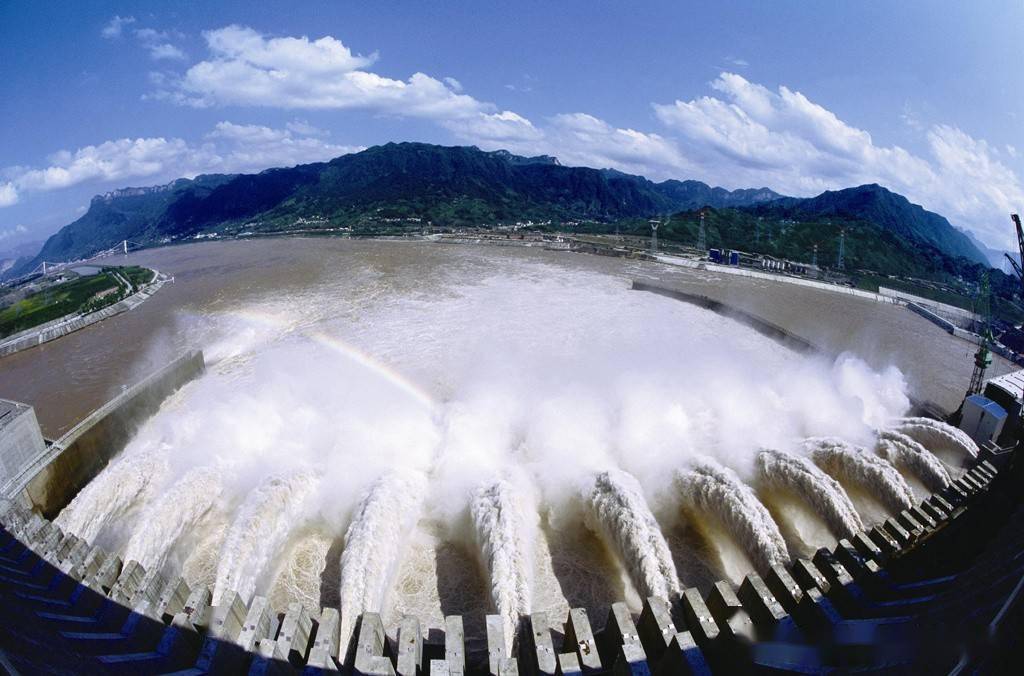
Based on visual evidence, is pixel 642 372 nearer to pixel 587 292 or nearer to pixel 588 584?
pixel 588 584

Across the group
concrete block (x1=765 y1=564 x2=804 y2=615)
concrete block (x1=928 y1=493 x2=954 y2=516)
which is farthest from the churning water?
concrete block (x1=765 y1=564 x2=804 y2=615)

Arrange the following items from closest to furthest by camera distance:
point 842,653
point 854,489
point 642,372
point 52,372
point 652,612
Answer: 1. point 842,653
2. point 652,612
3. point 854,489
4. point 642,372
5. point 52,372

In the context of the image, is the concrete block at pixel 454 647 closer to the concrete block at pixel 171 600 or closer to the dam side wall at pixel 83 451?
the concrete block at pixel 171 600

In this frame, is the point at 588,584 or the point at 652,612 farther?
the point at 588,584

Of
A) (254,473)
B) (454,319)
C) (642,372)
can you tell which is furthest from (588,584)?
(454,319)

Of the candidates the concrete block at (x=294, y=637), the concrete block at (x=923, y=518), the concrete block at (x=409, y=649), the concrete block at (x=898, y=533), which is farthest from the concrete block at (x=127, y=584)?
the concrete block at (x=923, y=518)

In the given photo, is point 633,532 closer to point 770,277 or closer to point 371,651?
point 371,651

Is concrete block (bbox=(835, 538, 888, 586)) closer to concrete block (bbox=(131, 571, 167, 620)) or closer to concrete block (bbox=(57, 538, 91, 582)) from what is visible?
concrete block (bbox=(131, 571, 167, 620))
